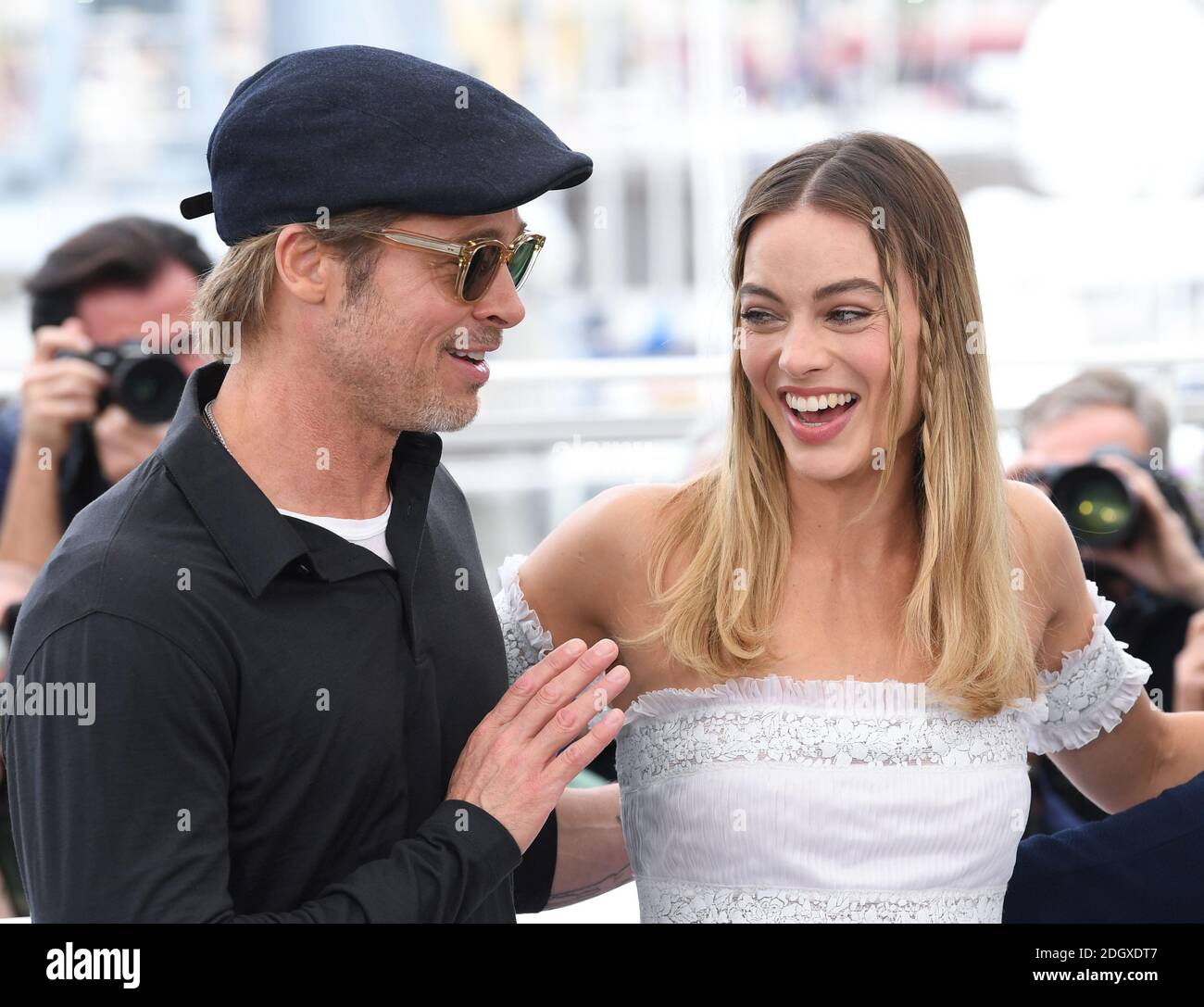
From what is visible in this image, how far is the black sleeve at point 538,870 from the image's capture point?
1.38 m

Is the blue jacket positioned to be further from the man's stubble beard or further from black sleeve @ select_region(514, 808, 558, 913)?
the man's stubble beard

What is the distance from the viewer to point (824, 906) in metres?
1.29

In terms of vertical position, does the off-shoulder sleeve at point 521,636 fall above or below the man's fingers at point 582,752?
above

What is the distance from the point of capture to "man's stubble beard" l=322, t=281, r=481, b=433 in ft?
3.63

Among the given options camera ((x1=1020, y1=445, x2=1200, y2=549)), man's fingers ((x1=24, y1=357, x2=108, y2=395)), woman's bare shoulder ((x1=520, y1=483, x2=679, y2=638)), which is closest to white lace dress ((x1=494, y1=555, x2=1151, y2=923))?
woman's bare shoulder ((x1=520, y1=483, x2=679, y2=638))

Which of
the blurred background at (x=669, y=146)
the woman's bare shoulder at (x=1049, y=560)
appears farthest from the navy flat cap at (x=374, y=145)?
the blurred background at (x=669, y=146)

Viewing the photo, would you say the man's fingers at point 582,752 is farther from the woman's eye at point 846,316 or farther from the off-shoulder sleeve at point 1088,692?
the off-shoulder sleeve at point 1088,692

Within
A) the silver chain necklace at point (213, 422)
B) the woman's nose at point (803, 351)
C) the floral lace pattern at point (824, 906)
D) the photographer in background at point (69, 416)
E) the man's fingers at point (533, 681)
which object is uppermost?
the photographer in background at point (69, 416)

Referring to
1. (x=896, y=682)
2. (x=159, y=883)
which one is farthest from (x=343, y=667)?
(x=896, y=682)

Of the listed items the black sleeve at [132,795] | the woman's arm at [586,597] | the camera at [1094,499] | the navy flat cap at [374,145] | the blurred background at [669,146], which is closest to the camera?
the black sleeve at [132,795]

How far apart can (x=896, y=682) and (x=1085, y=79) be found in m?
4.77

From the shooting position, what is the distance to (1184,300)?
39.2 ft

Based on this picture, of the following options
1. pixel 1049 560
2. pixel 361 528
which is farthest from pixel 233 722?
pixel 1049 560
